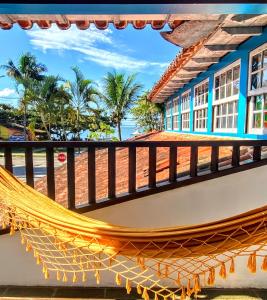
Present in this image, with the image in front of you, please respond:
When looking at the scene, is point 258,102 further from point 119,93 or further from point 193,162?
point 119,93

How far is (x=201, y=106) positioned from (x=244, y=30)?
262 centimetres

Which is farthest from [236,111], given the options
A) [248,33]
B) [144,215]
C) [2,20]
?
[2,20]

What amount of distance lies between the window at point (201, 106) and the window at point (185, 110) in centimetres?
75

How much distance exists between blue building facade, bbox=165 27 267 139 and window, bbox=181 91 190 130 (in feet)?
3.17

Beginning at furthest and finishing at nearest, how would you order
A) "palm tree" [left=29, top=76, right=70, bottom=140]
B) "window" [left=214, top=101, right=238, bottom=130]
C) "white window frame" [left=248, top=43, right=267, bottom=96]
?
"palm tree" [left=29, top=76, right=70, bottom=140] → "window" [left=214, top=101, right=238, bottom=130] → "white window frame" [left=248, top=43, right=267, bottom=96]

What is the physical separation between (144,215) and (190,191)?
43 cm

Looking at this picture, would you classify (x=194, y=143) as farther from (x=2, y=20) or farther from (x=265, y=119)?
(x=2, y=20)

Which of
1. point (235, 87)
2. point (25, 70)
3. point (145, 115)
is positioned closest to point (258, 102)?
point (235, 87)

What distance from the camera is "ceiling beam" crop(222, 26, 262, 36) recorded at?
2.72 m

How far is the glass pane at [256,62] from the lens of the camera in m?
3.08

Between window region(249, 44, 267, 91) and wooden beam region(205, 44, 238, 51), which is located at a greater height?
wooden beam region(205, 44, 238, 51)

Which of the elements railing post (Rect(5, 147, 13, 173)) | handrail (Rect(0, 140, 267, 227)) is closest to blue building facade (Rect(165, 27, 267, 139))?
handrail (Rect(0, 140, 267, 227))

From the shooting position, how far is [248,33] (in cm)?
281

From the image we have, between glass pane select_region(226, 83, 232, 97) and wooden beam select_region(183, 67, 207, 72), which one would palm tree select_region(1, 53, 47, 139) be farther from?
glass pane select_region(226, 83, 232, 97)
